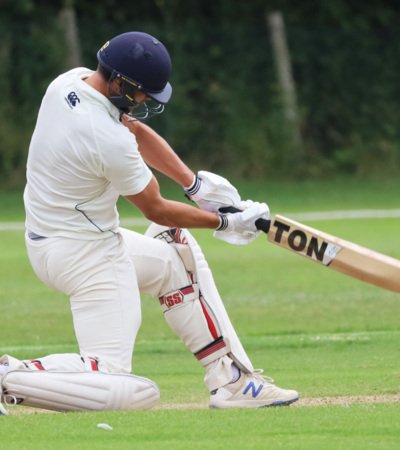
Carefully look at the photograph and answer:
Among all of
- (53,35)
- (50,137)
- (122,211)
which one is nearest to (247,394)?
(50,137)

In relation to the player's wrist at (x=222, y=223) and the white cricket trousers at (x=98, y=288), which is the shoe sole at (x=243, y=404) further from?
the player's wrist at (x=222, y=223)

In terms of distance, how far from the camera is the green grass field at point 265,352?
18.2 feet

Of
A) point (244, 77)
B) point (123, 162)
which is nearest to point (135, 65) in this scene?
point (123, 162)

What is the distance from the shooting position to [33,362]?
21.1ft

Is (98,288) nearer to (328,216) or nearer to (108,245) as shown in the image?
(108,245)

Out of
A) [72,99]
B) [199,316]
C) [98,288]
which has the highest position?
[72,99]

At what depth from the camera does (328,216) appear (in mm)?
20547

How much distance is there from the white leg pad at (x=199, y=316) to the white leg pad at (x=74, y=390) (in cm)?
45

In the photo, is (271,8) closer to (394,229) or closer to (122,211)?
(122,211)

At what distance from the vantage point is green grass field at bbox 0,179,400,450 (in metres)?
5.55

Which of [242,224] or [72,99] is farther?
[242,224]

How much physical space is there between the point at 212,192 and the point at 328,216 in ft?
45.1

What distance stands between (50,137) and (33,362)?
1.06 metres

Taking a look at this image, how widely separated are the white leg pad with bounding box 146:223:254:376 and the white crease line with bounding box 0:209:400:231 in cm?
1285
